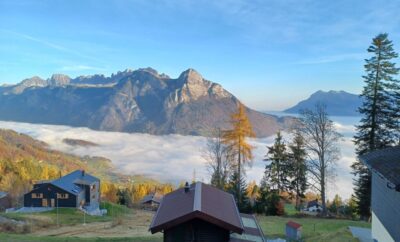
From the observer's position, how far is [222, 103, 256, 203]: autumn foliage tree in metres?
39.5

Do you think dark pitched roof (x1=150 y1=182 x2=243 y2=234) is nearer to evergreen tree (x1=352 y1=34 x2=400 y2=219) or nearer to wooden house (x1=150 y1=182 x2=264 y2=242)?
wooden house (x1=150 y1=182 x2=264 y2=242)

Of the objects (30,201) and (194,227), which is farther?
(30,201)

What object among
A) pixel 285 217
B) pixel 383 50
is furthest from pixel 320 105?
pixel 285 217

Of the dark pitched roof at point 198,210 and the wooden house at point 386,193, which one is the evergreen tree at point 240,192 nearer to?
the wooden house at point 386,193

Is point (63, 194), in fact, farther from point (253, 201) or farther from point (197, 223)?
point (197, 223)

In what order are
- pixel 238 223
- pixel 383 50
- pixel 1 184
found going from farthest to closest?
pixel 1 184, pixel 383 50, pixel 238 223

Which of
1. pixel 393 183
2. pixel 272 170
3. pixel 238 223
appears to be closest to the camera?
pixel 393 183

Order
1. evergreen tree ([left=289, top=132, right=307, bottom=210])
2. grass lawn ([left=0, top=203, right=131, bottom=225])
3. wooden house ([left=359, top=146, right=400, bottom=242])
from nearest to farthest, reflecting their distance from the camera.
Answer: wooden house ([left=359, top=146, right=400, bottom=242])
evergreen tree ([left=289, top=132, right=307, bottom=210])
grass lawn ([left=0, top=203, right=131, bottom=225])

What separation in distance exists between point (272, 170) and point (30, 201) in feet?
141

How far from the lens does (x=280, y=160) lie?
45.8 metres

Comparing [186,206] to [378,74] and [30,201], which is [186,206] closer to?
[378,74]

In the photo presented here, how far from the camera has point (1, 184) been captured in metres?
105

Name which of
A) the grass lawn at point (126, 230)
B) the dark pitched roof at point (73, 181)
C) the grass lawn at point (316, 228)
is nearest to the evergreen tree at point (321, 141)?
the grass lawn at point (316, 228)

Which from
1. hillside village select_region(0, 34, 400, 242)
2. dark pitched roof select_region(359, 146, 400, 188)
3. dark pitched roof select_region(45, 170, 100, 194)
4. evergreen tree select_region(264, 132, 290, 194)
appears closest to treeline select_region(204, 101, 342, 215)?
evergreen tree select_region(264, 132, 290, 194)
